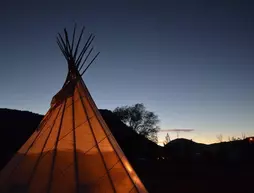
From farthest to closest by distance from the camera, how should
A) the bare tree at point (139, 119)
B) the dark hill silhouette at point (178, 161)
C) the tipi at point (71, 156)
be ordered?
the bare tree at point (139, 119) < the dark hill silhouette at point (178, 161) < the tipi at point (71, 156)

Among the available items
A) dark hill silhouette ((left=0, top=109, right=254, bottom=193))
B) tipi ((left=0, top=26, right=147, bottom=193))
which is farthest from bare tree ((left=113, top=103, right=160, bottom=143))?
tipi ((left=0, top=26, right=147, bottom=193))

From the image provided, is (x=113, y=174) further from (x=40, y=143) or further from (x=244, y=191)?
(x=244, y=191)

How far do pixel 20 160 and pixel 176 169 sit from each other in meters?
10.4

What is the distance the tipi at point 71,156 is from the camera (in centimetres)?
482

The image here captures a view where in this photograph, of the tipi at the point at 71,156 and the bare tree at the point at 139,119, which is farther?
the bare tree at the point at 139,119

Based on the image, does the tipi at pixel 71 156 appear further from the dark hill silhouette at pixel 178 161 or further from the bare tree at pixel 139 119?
the bare tree at pixel 139 119

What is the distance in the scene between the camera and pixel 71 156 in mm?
5059

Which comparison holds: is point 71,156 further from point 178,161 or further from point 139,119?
point 139,119

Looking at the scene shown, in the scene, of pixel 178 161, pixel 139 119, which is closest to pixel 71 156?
Result: pixel 178 161

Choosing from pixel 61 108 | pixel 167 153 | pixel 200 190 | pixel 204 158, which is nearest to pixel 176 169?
pixel 204 158

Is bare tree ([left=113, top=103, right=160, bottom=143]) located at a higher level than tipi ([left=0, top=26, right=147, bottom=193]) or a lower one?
higher

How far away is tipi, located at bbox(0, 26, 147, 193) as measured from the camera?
482 cm

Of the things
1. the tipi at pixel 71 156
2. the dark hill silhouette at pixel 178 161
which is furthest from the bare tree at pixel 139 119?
the tipi at pixel 71 156

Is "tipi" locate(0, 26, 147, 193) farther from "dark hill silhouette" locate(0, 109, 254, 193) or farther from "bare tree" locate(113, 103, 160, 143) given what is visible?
"bare tree" locate(113, 103, 160, 143)
